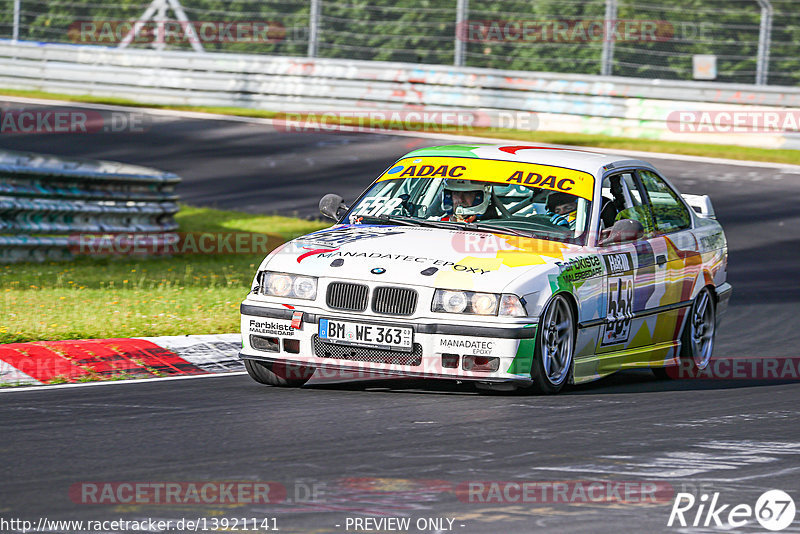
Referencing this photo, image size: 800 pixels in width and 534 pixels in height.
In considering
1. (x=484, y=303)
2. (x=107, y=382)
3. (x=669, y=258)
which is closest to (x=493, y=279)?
(x=484, y=303)

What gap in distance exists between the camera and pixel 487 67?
25.9 m

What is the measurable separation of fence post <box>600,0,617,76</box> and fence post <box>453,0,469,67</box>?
101 inches

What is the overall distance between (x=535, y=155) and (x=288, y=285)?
7.07 feet

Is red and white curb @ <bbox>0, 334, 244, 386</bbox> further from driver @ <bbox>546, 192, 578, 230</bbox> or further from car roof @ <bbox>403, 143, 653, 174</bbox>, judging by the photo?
driver @ <bbox>546, 192, 578, 230</bbox>

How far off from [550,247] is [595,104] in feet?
53.5

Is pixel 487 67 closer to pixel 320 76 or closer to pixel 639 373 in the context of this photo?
pixel 320 76

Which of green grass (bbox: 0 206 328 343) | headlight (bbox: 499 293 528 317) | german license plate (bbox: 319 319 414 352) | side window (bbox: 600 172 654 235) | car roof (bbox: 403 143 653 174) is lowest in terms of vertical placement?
green grass (bbox: 0 206 328 343)

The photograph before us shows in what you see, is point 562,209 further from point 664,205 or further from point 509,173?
point 664,205

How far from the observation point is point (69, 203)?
47.5 feet

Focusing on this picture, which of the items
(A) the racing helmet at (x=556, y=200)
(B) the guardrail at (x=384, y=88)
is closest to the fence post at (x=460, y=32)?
(B) the guardrail at (x=384, y=88)

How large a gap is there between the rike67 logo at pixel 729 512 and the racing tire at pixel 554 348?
2.32 meters

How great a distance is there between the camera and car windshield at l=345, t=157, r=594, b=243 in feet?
28.9

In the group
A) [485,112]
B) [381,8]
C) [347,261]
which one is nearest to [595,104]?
[485,112]

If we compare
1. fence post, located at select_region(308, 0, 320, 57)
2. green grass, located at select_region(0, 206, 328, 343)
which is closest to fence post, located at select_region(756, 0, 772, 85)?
fence post, located at select_region(308, 0, 320, 57)
